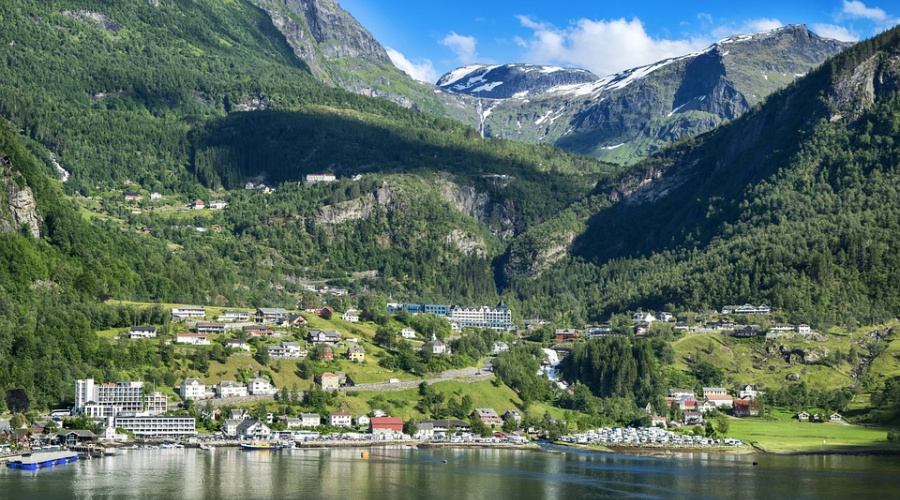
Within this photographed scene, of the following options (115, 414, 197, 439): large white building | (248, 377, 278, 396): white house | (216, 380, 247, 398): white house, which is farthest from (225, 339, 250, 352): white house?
(115, 414, 197, 439): large white building

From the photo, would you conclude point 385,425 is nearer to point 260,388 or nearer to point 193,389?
point 260,388

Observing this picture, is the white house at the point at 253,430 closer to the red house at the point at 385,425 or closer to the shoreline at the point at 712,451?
the red house at the point at 385,425

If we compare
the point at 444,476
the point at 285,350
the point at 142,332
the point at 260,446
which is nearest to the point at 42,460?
the point at 260,446

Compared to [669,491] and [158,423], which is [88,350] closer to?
[158,423]

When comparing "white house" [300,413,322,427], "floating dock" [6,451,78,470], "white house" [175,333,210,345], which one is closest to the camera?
"floating dock" [6,451,78,470]

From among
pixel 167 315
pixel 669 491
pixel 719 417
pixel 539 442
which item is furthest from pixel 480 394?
pixel 669 491

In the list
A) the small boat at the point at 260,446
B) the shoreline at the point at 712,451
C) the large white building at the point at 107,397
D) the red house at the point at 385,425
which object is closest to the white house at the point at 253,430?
the small boat at the point at 260,446

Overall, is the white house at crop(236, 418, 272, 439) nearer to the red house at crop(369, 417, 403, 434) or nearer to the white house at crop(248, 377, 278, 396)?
the white house at crop(248, 377, 278, 396)
